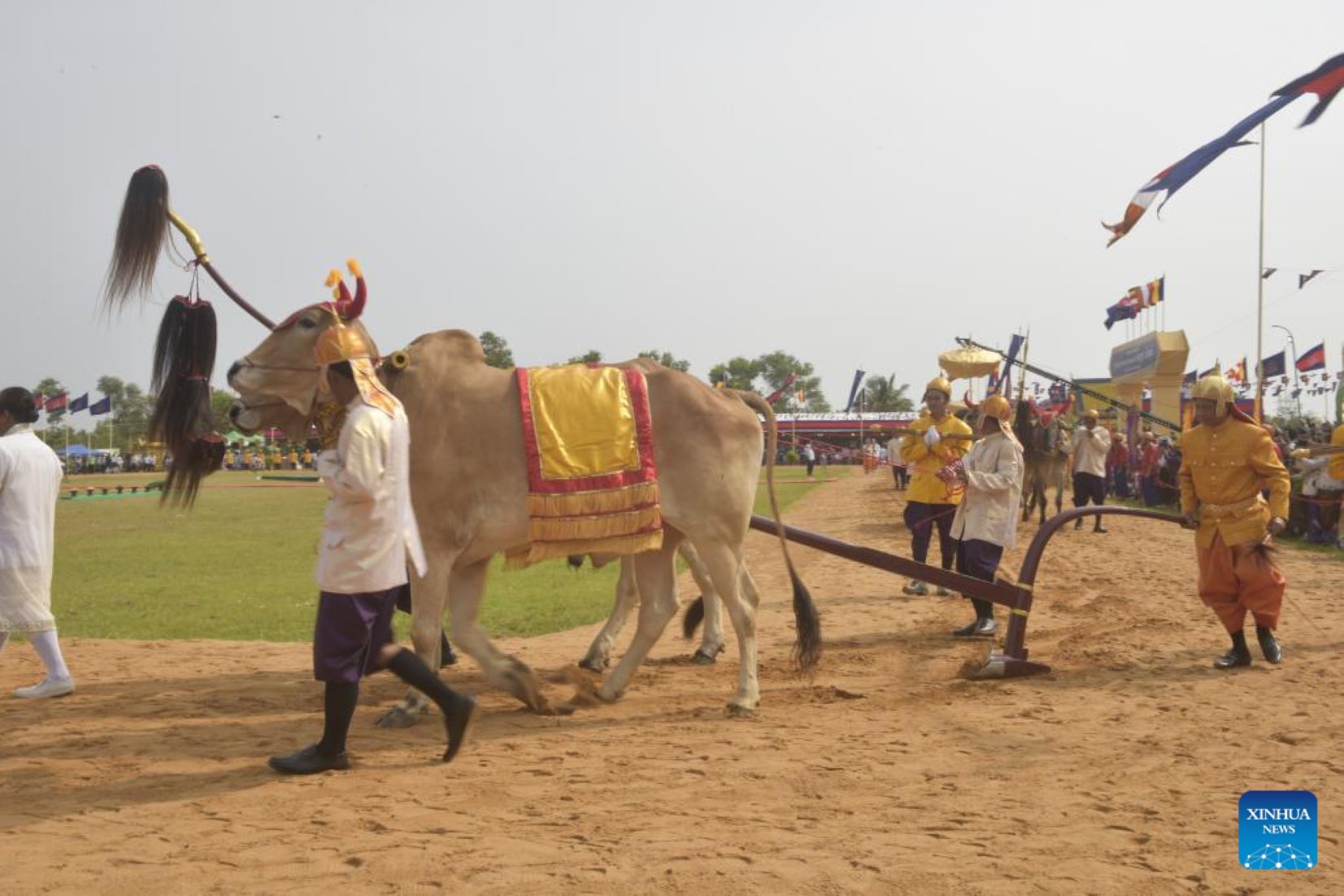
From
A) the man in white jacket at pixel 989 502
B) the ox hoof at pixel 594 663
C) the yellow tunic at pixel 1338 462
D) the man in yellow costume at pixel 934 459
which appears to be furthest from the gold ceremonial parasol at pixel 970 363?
the ox hoof at pixel 594 663

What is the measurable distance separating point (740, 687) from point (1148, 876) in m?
2.93

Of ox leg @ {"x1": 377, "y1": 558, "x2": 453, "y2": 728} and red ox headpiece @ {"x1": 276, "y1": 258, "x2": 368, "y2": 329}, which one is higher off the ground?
red ox headpiece @ {"x1": 276, "y1": 258, "x2": 368, "y2": 329}

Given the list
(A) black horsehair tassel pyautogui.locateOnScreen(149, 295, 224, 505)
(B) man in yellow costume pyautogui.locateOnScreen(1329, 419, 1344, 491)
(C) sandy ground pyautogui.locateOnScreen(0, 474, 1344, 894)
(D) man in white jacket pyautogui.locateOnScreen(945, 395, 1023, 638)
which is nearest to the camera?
(C) sandy ground pyautogui.locateOnScreen(0, 474, 1344, 894)

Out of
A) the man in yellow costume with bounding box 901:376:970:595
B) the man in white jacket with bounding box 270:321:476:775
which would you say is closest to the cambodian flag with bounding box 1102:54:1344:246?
the man in yellow costume with bounding box 901:376:970:595

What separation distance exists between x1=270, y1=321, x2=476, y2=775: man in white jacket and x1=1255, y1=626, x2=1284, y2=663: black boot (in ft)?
17.5

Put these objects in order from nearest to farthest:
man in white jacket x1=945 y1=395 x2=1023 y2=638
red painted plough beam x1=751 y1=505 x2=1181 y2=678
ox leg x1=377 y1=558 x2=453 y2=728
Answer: ox leg x1=377 y1=558 x2=453 y2=728 → red painted plough beam x1=751 y1=505 x2=1181 y2=678 → man in white jacket x1=945 y1=395 x2=1023 y2=638

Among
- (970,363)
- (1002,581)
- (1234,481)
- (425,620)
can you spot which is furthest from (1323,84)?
(970,363)

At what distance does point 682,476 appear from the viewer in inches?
255

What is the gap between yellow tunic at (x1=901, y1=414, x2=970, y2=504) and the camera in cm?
1030

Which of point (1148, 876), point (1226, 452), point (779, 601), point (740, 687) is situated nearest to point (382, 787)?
point (740, 687)

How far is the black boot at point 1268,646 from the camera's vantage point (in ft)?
24.3

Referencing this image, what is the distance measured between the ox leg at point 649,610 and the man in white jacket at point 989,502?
2778 mm

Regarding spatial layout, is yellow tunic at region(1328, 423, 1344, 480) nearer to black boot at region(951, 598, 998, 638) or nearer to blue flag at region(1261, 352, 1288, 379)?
black boot at region(951, 598, 998, 638)

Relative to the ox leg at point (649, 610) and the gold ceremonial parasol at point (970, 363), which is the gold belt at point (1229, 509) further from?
the gold ceremonial parasol at point (970, 363)
